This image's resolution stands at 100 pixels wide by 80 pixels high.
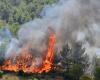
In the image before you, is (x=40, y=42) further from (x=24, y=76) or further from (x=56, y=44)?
(x=24, y=76)

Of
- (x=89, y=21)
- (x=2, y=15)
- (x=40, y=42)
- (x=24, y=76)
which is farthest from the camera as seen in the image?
(x=2, y=15)

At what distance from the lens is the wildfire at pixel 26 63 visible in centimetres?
5300

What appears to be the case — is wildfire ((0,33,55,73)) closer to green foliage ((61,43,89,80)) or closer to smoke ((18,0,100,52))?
smoke ((18,0,100,52))

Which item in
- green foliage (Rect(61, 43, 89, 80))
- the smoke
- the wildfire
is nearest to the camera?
green foliage (Rect(61, 43, 89, 80))

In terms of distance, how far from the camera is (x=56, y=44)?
58469mm

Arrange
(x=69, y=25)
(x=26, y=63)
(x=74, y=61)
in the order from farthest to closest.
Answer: (x=69, y=25) → (x=74, y=61) → (x=26, y=63)

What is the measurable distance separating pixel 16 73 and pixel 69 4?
53.4 feet

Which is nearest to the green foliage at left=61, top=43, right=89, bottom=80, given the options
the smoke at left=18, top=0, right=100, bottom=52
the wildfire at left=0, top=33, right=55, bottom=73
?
the wildfire at left=0, top=33, right=55, bottom=73

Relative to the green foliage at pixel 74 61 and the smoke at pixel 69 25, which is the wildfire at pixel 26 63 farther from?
the green foliage at pixel 74 61

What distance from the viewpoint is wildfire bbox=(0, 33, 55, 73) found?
53000 mm

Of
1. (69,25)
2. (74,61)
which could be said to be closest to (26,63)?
(74,61)

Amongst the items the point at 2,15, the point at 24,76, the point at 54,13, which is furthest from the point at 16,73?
the point at 2,15

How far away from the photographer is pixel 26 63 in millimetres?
54000

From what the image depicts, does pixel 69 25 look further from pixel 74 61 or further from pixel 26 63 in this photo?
pixel 26 63
